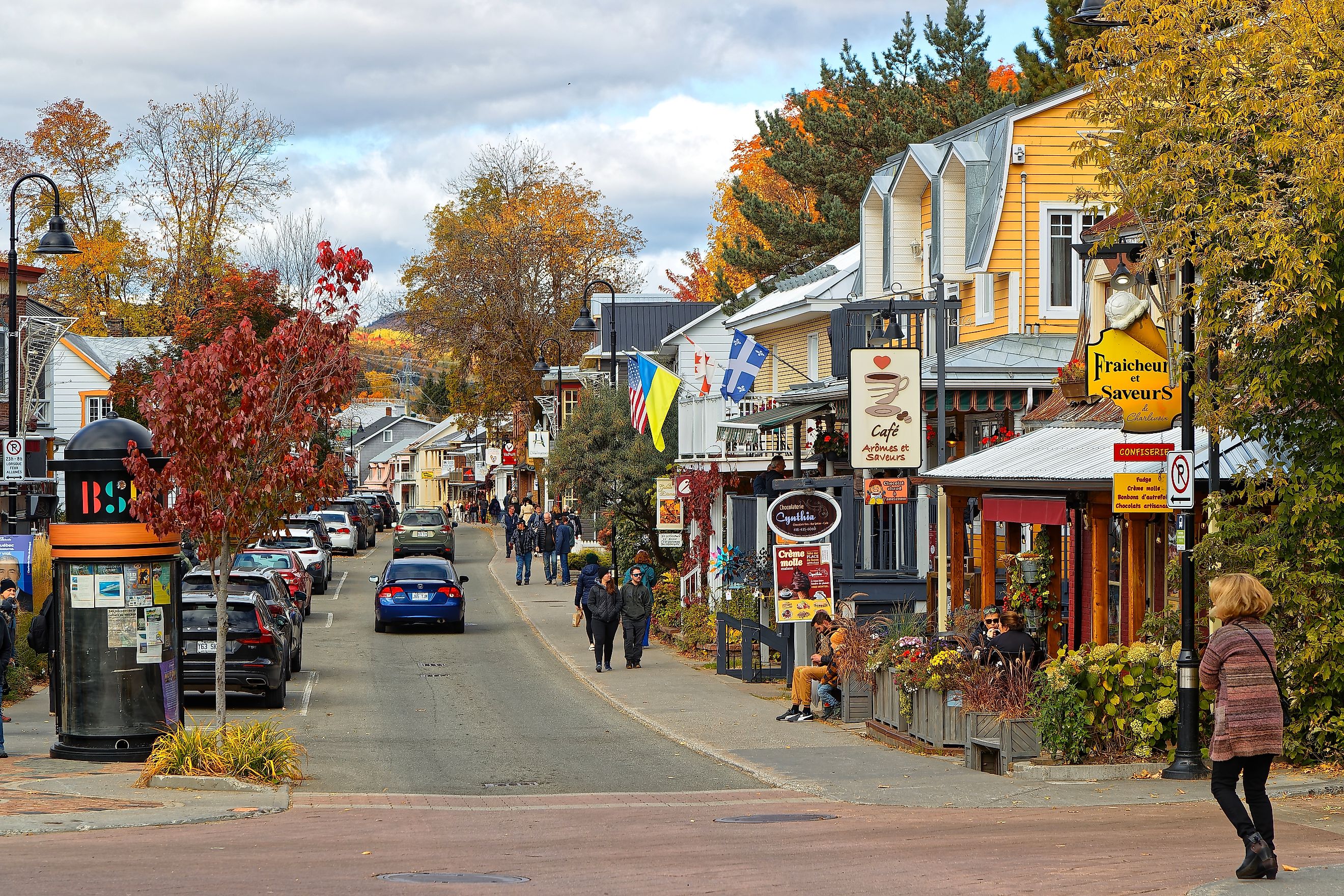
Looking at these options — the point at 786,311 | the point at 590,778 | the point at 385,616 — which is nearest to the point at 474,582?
the point at 385,616

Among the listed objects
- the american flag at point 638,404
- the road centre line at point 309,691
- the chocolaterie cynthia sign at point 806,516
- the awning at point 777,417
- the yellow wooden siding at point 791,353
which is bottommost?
the road centre line at point 309,691

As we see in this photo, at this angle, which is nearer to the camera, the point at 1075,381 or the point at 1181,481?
the point at 1181,481

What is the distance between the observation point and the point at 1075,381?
19562 millimetres

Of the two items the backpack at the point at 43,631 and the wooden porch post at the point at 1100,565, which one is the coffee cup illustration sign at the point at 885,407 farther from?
the backpack at the point at 43,631

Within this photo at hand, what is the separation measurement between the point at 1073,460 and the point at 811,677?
456 cm

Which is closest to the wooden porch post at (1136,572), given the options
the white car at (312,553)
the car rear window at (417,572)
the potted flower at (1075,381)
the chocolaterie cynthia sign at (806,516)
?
the potted flower at (1075,381)

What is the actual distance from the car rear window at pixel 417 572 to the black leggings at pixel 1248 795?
24.9 metres

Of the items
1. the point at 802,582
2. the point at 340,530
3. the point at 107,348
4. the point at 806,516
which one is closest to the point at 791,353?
the point at 806,516

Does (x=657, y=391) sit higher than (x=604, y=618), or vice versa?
(x=657, y=391)

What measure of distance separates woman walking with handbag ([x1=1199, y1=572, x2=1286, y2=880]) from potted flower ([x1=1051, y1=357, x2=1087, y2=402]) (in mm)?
10293

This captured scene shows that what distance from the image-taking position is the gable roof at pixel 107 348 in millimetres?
60781

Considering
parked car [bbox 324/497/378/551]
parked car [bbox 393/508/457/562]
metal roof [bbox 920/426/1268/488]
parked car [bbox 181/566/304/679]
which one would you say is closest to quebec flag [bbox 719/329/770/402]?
metal roof [bbox 920/426/1268/488]

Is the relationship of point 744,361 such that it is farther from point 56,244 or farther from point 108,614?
point 108,614

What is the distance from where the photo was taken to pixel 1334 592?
12758mm
